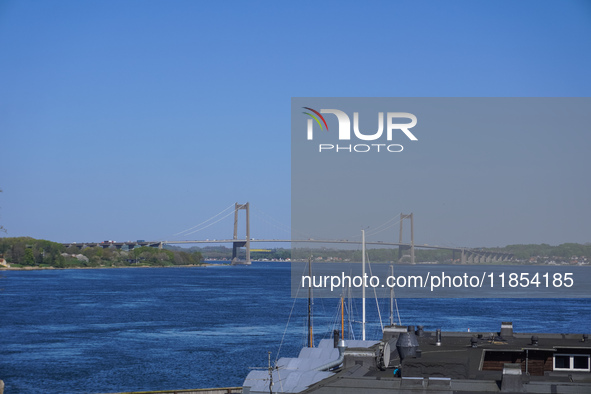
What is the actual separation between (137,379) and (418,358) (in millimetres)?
21425

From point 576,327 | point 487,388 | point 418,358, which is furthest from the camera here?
point 576,327

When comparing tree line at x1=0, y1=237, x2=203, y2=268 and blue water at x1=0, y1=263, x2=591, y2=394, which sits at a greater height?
tree line at x1=0, y1=237, x2=203, y2=268

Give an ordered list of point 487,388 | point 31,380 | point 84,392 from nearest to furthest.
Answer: point 487,388 → point 84,392 → point 31,380

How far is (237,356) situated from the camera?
3850 cm

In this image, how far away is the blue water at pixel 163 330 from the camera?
3362 centimetres

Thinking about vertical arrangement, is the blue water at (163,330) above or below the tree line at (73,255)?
below

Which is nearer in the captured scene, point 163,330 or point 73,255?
point 163,330

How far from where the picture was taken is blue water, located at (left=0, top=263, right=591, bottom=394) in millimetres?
33625

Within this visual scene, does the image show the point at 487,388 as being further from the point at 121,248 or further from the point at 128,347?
the point at 121,248

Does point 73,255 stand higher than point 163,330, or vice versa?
point 73,255

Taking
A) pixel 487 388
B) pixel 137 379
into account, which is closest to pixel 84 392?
pixel 137 379

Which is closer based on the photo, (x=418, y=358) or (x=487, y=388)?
(x=487, y=388)

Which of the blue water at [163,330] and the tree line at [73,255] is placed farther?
the tree line at [73,255]

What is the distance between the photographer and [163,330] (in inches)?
1981
